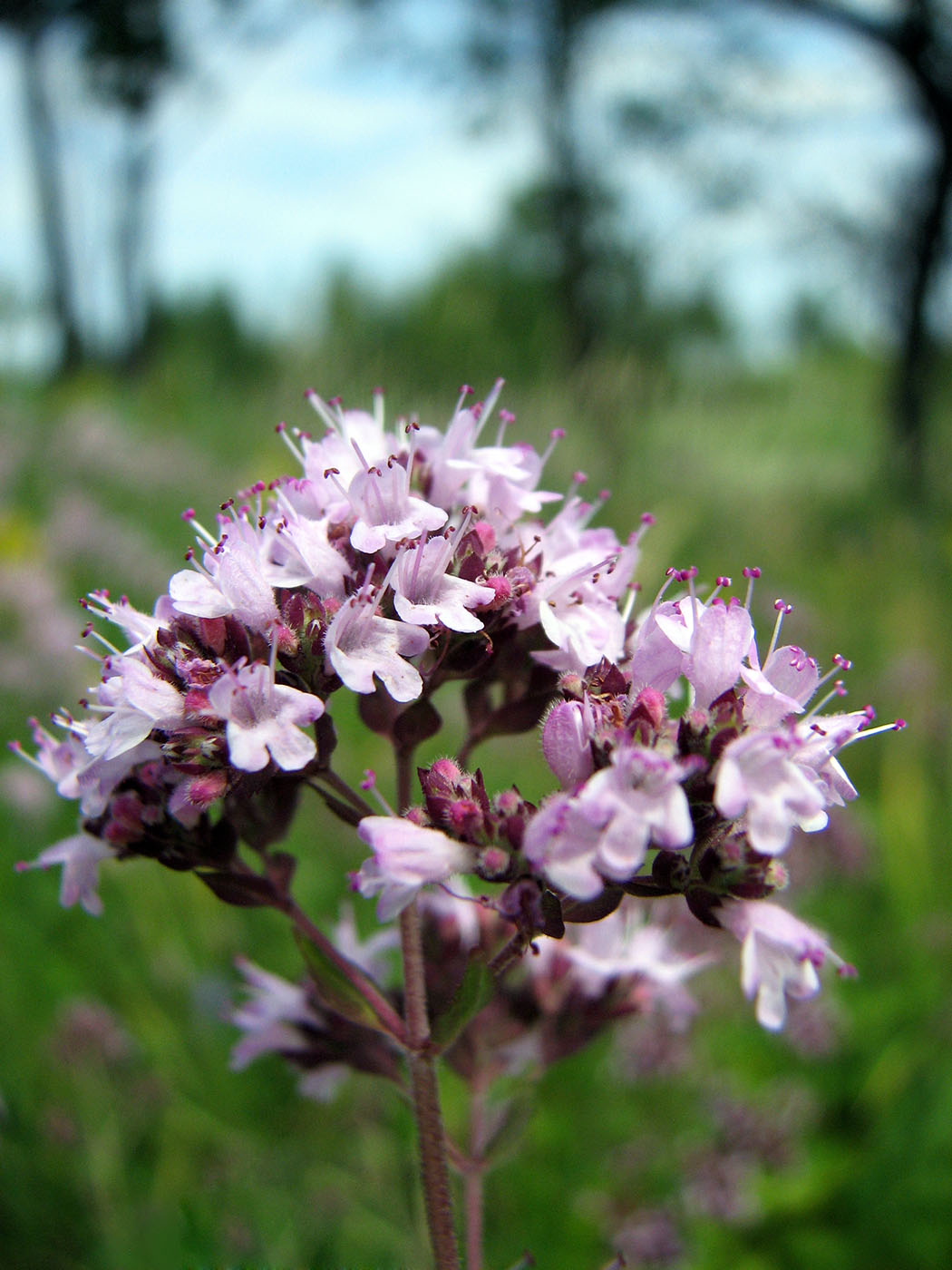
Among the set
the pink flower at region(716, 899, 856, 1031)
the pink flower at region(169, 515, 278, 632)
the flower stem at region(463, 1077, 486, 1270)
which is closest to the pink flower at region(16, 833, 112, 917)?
the pink flower at region(169, 515, 278, 632)

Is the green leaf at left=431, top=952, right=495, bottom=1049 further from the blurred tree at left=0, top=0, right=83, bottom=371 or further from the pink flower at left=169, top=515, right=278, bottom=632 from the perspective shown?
the blurred tree at left=0, top=0, right=83, bottom=371

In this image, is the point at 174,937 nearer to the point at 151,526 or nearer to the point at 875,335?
the point at 151,526

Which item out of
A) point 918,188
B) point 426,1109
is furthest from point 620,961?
point 918,188

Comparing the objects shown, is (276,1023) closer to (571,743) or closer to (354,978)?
(354,978)

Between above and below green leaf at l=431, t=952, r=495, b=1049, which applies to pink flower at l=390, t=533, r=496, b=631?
above

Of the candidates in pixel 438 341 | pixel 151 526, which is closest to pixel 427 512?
pixel 151 526

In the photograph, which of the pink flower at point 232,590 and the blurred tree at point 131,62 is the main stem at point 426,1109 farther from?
the blurred tree at point 131,62

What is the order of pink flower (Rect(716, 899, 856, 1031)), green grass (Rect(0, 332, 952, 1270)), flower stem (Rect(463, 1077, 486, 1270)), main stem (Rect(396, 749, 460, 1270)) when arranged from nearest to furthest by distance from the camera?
pink flower (Rect(716, 899, 856, 1031)) → main stem (Rect(396, 749, 460, 1270)) → flower stem (Rect(463, 1077, 486, 1270)) → green grass (Rect(0, 332, 952, 1270))
